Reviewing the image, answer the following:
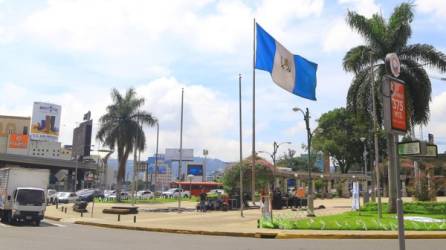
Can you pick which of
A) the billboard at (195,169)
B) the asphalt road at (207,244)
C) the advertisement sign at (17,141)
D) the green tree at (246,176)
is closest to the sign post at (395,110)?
the asphalt road at (207,244)

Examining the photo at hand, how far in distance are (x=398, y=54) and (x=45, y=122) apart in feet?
341

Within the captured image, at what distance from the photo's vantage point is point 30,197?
29141 mm

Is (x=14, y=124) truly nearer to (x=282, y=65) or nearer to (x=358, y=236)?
(x=282, y=65)

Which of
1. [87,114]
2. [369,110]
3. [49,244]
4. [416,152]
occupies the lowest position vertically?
[49,244]

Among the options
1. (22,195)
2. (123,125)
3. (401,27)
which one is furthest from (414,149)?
(123,125)

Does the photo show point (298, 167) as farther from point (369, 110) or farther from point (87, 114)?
point (369, 110)

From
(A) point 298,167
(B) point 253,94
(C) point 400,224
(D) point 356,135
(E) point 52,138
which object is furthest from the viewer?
(A) point 298,167

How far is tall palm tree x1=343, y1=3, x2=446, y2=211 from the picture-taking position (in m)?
33.2

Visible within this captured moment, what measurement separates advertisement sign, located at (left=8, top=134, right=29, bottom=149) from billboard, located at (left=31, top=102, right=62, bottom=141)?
9.06 ft

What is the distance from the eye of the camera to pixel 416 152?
26.9 ft

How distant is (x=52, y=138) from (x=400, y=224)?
123 metres

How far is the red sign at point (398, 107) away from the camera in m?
8.19

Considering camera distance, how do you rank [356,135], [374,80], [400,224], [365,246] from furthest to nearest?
1. [356,135]
2. [374,80]
3. [365,246]
4. [400,224]

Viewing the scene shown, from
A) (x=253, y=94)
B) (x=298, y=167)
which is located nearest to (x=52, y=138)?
(x=298, y=167)
